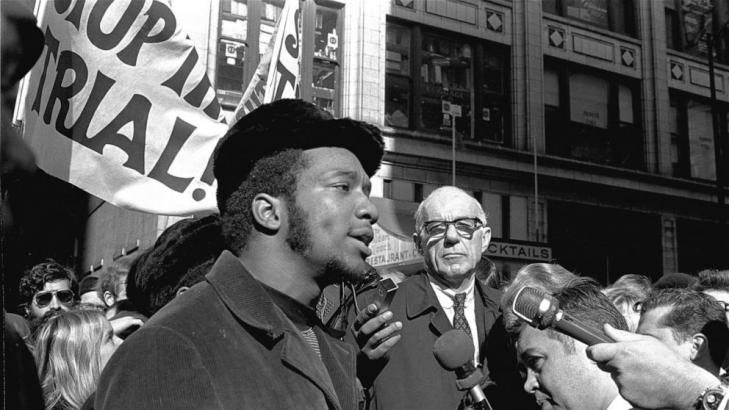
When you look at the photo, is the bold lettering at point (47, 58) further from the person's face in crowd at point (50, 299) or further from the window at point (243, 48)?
the window at point (243, 48)

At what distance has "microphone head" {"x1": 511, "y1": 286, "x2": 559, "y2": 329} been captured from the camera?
2.00 metres

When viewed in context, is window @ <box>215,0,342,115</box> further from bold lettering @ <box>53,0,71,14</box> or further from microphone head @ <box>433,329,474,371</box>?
microphone head @ <box>433,329,474,371</box>

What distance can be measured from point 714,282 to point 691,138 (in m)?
19.3

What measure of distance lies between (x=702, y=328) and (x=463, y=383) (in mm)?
1510

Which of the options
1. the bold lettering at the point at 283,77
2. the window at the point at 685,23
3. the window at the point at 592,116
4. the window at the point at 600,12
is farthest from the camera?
the window at the point at 685,23

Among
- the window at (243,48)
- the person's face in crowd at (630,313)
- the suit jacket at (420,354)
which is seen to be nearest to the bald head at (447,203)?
the suit jacket at (420,354)

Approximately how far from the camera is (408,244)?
11734 mm

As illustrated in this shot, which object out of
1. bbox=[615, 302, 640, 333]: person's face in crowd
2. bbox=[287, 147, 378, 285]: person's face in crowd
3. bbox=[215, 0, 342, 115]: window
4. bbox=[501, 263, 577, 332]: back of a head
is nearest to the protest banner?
bbox=[501, 263, 577, 332]: back of a head

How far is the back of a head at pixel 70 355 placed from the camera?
146 inches

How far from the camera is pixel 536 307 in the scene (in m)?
2.04

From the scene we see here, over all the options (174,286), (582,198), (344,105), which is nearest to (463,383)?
(174,286)

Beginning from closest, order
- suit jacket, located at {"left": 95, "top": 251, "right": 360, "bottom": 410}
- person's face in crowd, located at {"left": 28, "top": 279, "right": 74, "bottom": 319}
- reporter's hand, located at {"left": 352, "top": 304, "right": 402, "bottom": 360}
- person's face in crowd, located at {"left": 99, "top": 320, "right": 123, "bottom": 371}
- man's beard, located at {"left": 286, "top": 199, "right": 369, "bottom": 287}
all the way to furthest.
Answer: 1. suit jacket, located at {"left": 95, "top": 251, "right": 360, "bottom": 410}
2. man's beard, located at {"left": 286, "top": 199, "right": 369, "bottom": 287}
3. reporter's hand, located at {"left": 352, "top": 304, "right": 402, "bottom": 360}
4. person's face in crowd, located at {"left": 99, "top": 320, "right": 123, "bottom": 371}
5. person's face in crowd, located at {"left": 28, "top": 279, "right": 74, "bottom": 319}

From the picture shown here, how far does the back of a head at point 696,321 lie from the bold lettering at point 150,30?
3.19 m

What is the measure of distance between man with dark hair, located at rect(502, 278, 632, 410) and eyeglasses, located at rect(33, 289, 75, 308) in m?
4.21
